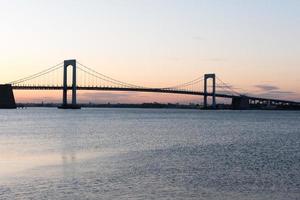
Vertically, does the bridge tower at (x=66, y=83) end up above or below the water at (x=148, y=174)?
above

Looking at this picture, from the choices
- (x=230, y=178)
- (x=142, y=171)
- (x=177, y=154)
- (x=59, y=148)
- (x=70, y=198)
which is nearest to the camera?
(x=70, y=198)

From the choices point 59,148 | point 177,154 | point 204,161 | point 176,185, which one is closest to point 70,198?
point 176,185

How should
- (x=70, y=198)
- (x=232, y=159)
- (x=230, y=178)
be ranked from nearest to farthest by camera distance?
1. (x=70, y=198)
2. (x=230, y=178)
3. (x=232, y=159)

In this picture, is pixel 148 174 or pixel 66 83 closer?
pixel 148 174

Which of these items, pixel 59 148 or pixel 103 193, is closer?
pixel 103 193

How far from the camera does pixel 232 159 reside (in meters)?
21.9

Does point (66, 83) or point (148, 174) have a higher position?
point (66, 83)

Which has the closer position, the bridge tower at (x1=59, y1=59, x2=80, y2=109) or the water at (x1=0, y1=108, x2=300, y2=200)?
the water at (x1=0, y1=108, x2=300, y2=200)

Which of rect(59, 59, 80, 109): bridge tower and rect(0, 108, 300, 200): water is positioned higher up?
rect(59, 59, 80, 109): bridge tower

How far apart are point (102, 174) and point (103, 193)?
3.29m

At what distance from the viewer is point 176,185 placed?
1480cm

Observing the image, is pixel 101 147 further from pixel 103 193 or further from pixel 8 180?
pixel 103 193

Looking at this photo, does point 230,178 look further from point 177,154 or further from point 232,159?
point 177,154

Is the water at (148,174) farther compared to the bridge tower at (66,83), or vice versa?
the bridge tower at (66,83)
